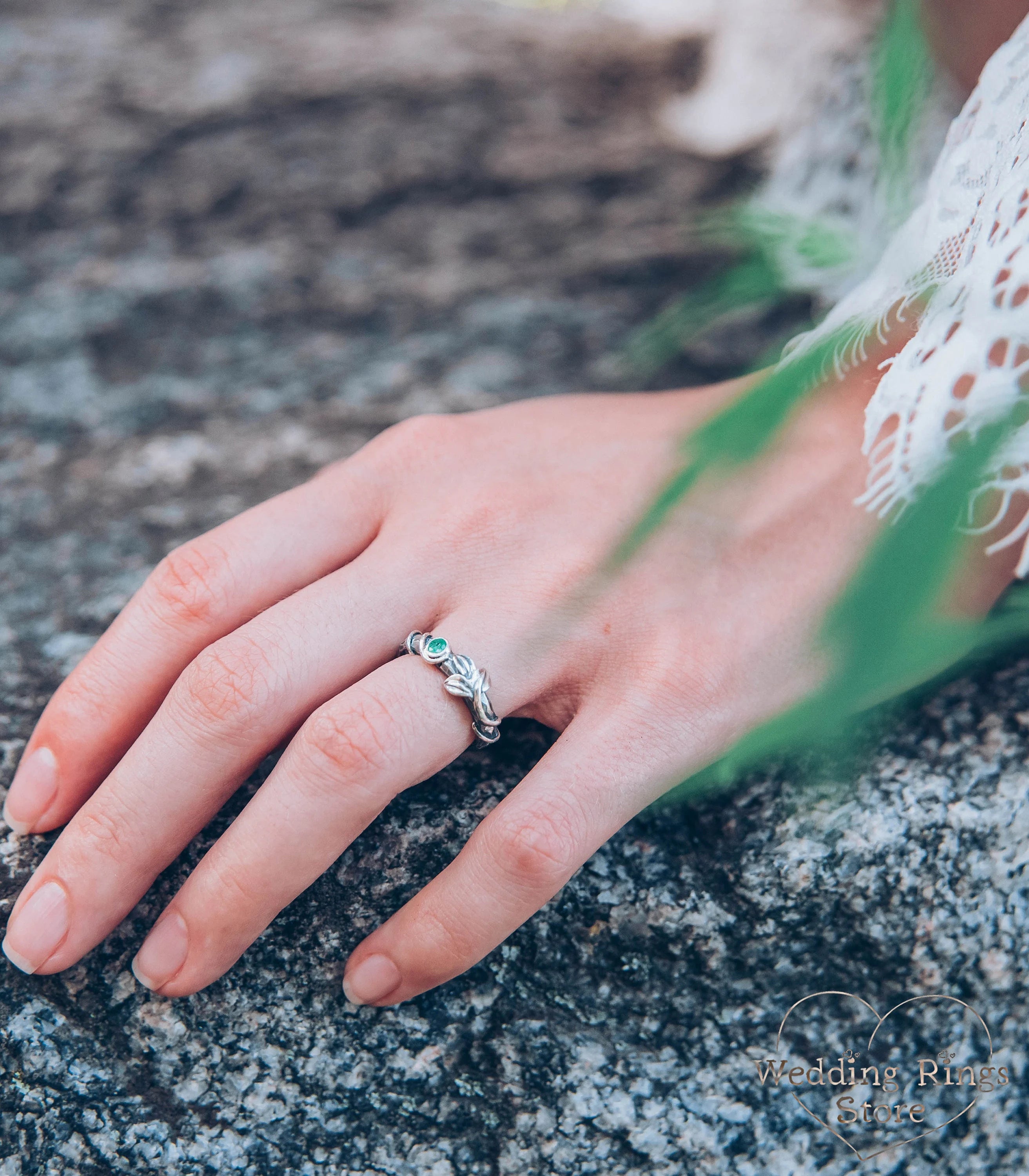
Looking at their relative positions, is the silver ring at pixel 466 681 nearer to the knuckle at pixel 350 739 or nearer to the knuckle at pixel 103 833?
the knuckle at pixel 350 739

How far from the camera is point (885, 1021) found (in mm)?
871

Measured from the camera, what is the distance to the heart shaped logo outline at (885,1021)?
2.79 feet

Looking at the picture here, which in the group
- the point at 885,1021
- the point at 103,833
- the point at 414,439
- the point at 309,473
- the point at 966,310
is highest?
the point at 966,310

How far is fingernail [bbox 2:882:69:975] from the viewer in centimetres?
80

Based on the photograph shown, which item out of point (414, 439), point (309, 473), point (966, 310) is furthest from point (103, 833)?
point (966, 310)

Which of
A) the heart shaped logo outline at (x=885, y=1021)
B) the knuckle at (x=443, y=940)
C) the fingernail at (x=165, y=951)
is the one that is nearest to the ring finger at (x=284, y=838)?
the fingernail at (x=165, y=951)

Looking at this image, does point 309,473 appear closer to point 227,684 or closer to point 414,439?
point 414,439

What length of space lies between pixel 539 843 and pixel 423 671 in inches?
8.0

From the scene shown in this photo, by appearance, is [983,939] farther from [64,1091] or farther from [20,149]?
[20,149]

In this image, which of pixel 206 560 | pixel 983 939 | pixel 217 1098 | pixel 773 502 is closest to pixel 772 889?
pixel 983 939

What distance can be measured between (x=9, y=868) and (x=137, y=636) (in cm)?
26

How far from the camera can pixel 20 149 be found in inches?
65.0

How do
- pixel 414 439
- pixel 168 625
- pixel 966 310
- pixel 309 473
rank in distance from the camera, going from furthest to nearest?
pixel 309 473, pixel 414 439, pixel 168 625, pixel 966 310

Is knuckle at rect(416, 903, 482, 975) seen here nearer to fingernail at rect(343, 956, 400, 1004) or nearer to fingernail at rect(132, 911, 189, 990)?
fingernail at rect(343, 956, 400, 1004)
